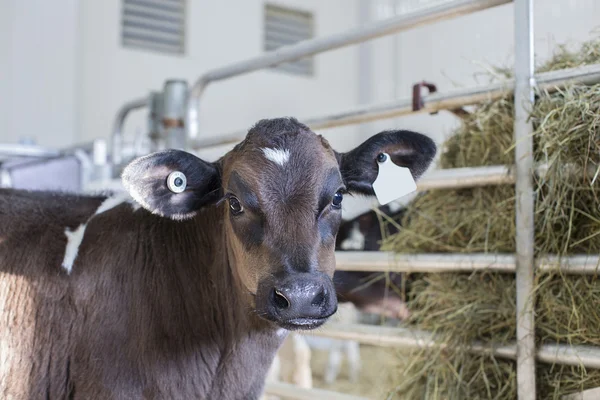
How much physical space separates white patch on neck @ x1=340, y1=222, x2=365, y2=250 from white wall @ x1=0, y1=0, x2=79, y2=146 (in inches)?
240

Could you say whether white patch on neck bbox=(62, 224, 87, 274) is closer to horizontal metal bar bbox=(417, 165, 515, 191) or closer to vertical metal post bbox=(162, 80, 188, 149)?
horizontal metal bar bbox=(417, 165, 515, 191)

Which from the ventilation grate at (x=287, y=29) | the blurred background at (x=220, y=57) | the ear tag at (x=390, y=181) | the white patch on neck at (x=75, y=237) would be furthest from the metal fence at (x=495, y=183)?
the ventilation grate at (x=287, y=29)

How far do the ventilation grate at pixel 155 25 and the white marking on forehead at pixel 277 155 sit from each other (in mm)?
8621

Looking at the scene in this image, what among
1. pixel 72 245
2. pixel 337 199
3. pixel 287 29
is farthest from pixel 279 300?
pixel 287 29

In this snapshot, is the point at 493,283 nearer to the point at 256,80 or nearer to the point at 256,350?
the point at 256,350

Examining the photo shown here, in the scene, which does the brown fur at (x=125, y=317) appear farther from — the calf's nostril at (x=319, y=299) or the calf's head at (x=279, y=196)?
the calf's nostril at (x=319, y=299)

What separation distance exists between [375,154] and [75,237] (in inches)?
52.3

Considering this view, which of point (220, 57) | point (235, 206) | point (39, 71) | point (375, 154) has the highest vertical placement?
point (220, 57)

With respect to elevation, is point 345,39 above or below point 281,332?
above

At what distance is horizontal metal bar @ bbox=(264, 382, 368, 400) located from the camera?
3469 millimetres

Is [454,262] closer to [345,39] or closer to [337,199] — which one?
[337,199]

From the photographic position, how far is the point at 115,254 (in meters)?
2.73

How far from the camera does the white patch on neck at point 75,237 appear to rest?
2.68 m

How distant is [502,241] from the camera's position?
2.96 metres
